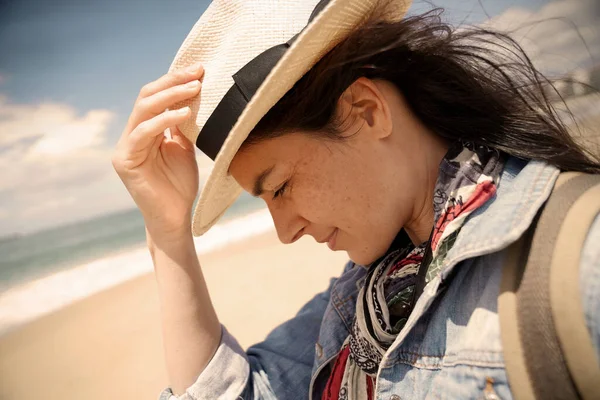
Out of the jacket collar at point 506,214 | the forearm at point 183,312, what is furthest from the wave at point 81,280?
the jacket collar at point 506,214

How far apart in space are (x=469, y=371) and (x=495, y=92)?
30.9 inches

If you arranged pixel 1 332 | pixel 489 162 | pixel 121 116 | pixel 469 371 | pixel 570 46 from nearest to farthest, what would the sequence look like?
pixel 469 371 < pixel 489 162 < pixel 570 46 < pixel 1 332 < pixel 121 116

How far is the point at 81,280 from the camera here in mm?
8070

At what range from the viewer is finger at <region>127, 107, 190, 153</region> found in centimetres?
107

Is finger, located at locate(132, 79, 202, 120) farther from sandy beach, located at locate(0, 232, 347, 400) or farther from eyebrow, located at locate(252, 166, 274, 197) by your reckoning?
sandy beach, located at locate(0, 232, 347, 400)

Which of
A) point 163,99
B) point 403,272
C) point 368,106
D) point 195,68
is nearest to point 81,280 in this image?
point 163,99

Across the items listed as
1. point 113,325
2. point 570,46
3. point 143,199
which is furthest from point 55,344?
point 570,46

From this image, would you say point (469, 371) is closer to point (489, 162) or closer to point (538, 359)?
point (538, 359)

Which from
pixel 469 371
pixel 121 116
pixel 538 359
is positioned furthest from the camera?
pixel 121 116

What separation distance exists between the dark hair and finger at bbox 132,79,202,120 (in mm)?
203

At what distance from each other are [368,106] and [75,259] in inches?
503

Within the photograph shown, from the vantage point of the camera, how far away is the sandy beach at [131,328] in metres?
3.60

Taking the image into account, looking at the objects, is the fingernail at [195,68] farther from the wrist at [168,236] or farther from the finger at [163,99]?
the wrist at [168,236]

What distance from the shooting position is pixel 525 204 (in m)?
0.79
